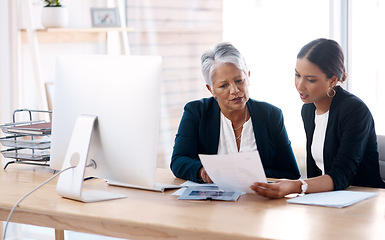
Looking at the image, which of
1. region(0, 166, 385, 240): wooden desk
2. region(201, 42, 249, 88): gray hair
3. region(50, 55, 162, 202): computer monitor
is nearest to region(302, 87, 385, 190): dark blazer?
region(0, 166, 385, 240): wooden desk

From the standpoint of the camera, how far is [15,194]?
2033 mm

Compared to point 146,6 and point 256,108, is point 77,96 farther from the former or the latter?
point 146,6

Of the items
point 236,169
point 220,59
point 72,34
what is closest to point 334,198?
point 236,169

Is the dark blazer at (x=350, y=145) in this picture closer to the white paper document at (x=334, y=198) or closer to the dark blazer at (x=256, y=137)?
the white paper document at (x=334, y=198)

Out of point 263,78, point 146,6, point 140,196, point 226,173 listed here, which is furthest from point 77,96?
point 146,6

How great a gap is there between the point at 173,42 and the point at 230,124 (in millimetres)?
2443

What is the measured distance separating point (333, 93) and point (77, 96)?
39.4 inches

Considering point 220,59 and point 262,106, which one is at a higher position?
point 220,59

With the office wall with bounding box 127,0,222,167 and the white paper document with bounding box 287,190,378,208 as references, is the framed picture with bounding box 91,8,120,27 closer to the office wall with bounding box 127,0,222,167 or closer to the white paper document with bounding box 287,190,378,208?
the office wall with bounding box 127,0,222,167

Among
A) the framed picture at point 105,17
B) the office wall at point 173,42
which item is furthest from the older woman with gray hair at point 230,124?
the office wall at point 173,42

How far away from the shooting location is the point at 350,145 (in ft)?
6.74

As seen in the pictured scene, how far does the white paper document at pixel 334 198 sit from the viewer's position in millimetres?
1783

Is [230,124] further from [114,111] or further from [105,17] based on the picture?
[105,17]

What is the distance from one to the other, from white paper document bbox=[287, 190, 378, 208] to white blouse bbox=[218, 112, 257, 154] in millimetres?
498
